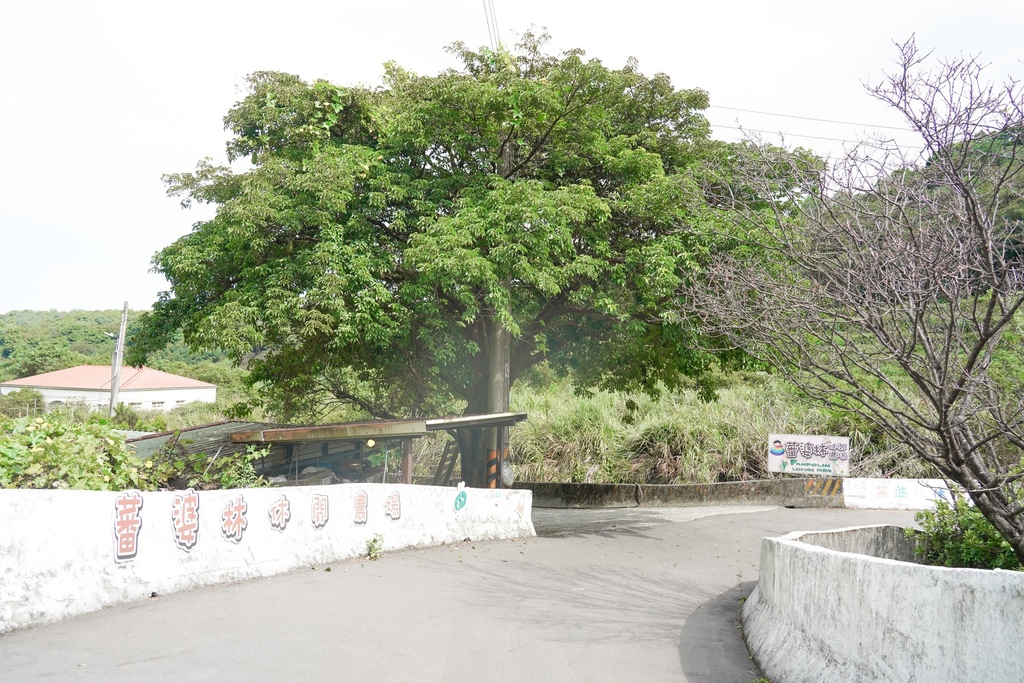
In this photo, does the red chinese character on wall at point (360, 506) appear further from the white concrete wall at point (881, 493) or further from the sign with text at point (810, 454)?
the white concrete wall at point (881, 493)

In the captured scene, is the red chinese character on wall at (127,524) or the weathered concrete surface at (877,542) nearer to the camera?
the red chinese character on wall at (127,524)

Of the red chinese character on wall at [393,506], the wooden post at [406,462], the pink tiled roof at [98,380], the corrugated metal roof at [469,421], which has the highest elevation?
the pink tiled roof at [98,380]

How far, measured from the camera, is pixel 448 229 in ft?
44.6

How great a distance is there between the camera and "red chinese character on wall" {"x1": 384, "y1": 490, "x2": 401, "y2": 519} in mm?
11556

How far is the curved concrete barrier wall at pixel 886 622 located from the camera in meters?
4.54

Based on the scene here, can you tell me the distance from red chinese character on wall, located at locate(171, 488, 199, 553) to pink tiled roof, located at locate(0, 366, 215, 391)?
52.9 meters

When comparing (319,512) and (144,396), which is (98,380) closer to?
(144,396)

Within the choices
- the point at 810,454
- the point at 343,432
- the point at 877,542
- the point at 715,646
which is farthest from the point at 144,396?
the point at 715,646

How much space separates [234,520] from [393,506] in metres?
3.03

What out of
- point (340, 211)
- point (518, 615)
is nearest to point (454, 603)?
point (518, 615)

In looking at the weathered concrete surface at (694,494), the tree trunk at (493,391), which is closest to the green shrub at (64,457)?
the tree trunk at (493,391)

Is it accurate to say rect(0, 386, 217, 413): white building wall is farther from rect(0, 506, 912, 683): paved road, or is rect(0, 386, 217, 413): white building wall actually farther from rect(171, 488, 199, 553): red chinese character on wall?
rect(171, 488, 199, 553): red chinese character on wall

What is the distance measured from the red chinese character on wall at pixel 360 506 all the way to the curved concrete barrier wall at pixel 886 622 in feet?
18.2

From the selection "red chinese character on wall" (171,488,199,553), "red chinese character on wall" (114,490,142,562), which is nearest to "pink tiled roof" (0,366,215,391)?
"red chinese character on wall" (171,488,199,553)
